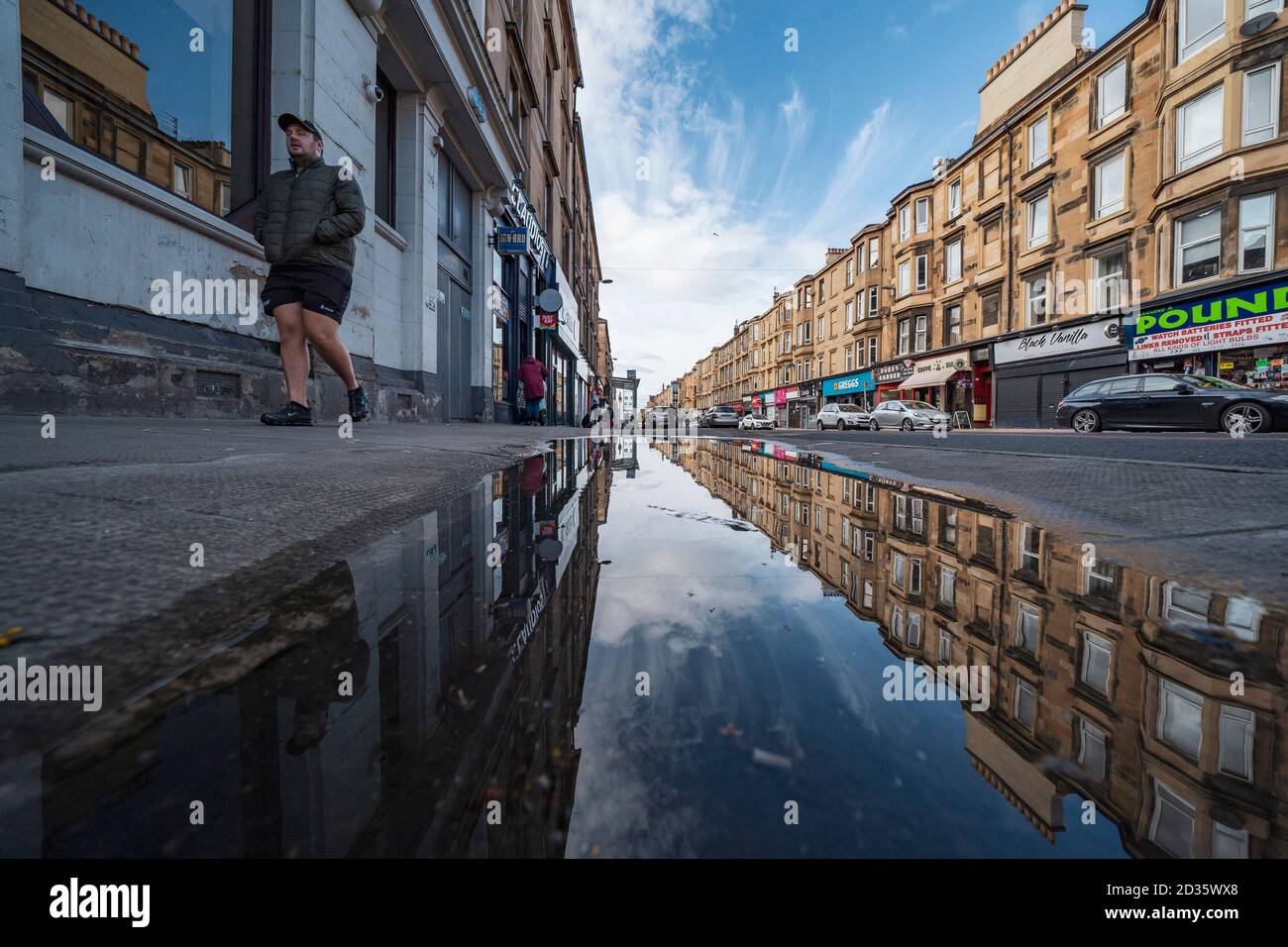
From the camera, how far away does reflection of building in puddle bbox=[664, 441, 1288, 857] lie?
56cm

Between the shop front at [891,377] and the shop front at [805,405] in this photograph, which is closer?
the shop front at [891,377]

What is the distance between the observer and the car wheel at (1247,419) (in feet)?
34.8

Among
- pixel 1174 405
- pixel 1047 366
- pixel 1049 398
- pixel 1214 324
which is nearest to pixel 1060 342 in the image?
pixel 1047 366

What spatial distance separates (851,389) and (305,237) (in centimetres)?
3454

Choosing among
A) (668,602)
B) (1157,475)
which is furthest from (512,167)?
(668,602)

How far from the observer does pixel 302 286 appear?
15.1ft

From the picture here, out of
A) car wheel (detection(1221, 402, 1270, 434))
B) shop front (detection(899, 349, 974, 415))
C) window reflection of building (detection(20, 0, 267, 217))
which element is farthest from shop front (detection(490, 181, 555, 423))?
shop front (detection(899, 349, 974, 415))

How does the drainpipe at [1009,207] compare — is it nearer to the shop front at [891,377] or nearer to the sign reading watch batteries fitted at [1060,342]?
the sign reading watch batteries fitted at [1060,342]

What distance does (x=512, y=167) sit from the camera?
47.0ft

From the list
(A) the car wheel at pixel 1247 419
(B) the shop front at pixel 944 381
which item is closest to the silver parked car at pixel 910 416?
(B) the shop front at pixel 944 381

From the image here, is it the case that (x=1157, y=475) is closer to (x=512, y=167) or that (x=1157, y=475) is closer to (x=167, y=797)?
(x=167, y=797)

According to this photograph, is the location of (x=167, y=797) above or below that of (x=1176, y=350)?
below

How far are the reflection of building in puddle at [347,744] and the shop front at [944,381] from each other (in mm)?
28078

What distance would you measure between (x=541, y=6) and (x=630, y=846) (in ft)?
77.6
